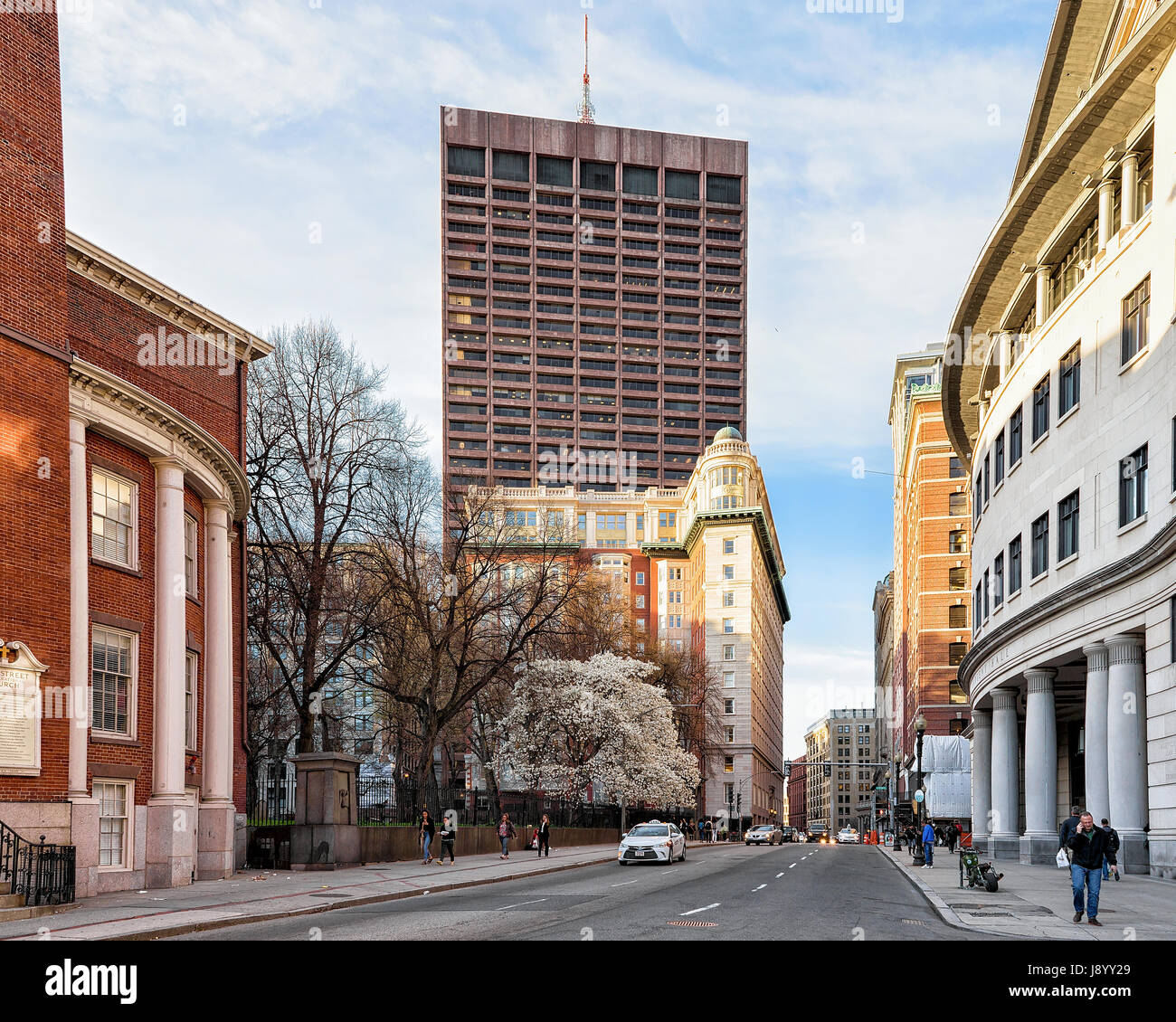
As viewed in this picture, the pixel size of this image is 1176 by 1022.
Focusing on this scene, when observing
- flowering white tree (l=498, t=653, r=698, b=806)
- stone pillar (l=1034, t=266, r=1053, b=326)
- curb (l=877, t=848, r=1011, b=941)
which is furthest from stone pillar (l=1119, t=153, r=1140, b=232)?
flowering white tree (l=498, t=653, r=698, b=806)

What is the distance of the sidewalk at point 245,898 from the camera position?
A: 1738 cm

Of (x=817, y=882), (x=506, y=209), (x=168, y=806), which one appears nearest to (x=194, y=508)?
(x=168, y=806)

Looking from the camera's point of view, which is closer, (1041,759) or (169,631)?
(169,631)

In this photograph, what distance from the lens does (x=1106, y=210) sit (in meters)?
33.2

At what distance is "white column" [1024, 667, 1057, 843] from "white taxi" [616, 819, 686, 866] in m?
11.4

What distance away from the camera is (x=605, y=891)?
2583 cm

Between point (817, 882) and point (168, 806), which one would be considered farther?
point (817, 882)

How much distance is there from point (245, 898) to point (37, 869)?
399cm

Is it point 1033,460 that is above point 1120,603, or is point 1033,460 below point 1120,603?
above

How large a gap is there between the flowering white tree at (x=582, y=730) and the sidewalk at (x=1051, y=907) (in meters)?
31.8

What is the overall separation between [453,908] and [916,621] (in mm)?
70086

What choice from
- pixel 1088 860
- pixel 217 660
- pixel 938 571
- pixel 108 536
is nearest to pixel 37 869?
pixel 108 536

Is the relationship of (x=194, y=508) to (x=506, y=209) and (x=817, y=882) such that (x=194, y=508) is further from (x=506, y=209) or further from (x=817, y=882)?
(x=506, y=209)

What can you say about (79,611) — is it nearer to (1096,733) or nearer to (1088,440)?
(1096,733)
